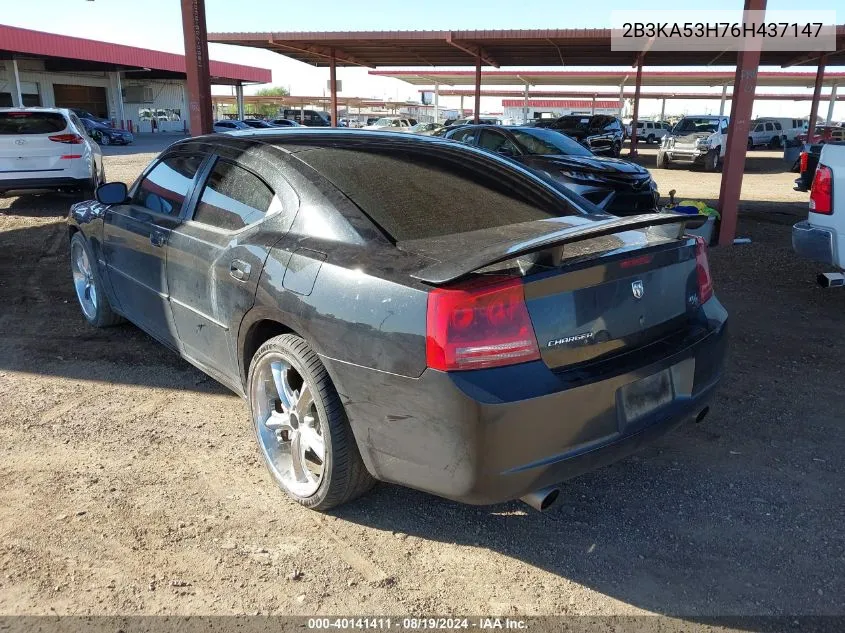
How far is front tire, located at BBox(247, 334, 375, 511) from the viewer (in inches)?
103

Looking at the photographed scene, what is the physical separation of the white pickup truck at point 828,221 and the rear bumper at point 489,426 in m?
3.39

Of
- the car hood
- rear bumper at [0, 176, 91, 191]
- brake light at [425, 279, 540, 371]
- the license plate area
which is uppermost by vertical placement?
the car hood

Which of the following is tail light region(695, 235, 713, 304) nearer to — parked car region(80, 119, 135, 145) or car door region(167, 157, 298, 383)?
car door region(167, 157, 298, 383)

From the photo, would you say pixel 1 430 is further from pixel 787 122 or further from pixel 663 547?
pixel 787 122

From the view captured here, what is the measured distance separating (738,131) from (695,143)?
14.7m

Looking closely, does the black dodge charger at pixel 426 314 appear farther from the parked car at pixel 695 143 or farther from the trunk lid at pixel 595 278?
the parked car at pixel 695 143

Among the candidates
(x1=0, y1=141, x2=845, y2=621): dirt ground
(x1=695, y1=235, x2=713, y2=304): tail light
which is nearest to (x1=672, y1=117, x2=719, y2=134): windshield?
(x1=0, y1=141, x2=845, y2=621): dirt ground

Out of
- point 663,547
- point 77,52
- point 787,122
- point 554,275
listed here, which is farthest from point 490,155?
point 787,122

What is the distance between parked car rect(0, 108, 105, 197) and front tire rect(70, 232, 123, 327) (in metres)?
6.33

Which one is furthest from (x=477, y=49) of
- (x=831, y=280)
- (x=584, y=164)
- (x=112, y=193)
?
(x=112, y=193)

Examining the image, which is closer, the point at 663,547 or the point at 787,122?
the point at 663,547

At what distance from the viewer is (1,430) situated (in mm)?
3621

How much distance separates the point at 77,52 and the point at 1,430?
38925 mm

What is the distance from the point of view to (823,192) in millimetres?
5250
